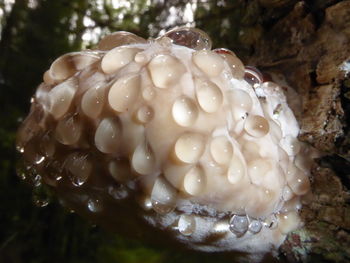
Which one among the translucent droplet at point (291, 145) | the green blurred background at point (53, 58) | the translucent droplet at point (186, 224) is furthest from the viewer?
the green blurred background at point (53, 58)

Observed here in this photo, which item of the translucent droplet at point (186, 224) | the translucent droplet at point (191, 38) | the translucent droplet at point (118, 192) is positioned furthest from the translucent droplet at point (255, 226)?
the translucent droplet at point (191, 38)

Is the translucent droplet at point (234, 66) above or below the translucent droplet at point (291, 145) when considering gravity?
above

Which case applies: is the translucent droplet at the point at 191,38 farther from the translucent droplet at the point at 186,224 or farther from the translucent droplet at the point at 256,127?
the translucent droplet at the point at 186,224

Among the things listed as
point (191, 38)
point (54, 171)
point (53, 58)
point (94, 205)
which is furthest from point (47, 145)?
point (53, 58)

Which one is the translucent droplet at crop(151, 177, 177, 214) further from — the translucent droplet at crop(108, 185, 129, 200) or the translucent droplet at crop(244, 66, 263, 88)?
the translucent droplet at crop(244, 66, 263, 88)

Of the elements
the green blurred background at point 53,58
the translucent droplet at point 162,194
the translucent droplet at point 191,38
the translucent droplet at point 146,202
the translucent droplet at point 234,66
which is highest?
the translucent droplet at point 191,38

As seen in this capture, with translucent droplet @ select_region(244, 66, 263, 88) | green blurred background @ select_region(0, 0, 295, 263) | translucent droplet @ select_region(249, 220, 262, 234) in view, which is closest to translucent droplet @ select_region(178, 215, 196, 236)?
translucent droplet @ select_region(249, 220, 262, 234)
